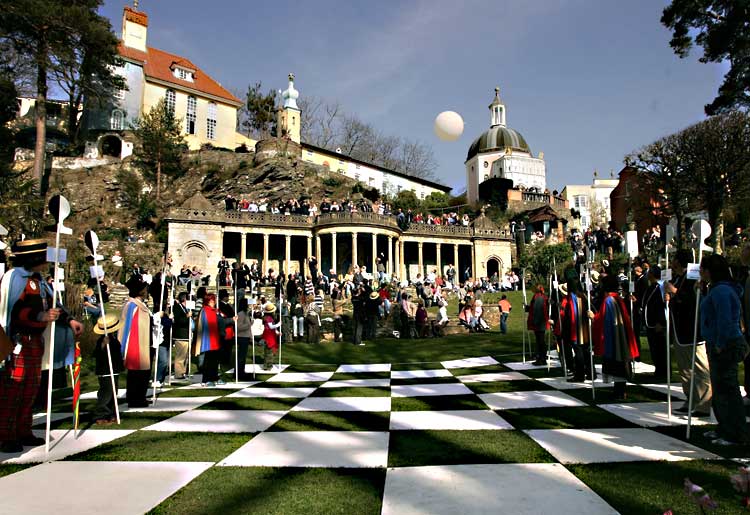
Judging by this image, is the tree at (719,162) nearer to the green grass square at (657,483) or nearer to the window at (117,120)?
the green grass square at (657,483)

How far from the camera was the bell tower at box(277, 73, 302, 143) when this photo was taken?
59.4 meters

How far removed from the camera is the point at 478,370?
9.92 meters

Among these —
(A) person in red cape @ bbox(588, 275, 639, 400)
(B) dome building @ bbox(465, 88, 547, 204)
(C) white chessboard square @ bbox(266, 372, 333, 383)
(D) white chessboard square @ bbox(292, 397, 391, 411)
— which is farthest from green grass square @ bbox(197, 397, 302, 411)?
(B) dome building @ bbox(465, 88, 547, 204)

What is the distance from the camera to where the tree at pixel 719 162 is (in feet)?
96.0

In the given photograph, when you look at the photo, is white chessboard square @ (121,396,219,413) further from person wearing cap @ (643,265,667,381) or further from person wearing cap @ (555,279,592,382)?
person wearing cap @ (643,265,667,381)

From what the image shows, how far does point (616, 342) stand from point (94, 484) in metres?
6.09

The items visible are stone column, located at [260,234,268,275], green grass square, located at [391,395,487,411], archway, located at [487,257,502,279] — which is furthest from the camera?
archway, located at [487,257,502,279]

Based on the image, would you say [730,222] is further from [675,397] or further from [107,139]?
[107,139]

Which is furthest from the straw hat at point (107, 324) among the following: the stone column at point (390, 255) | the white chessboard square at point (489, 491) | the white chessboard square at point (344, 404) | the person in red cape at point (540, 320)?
the stone column at point (390, 255)

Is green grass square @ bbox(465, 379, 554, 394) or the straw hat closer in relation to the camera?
the straw hat

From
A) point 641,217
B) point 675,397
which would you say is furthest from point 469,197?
point 675,397

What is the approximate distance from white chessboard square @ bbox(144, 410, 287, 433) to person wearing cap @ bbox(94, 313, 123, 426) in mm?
654

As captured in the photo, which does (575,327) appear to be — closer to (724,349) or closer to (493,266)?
(724,349)

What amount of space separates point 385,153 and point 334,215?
141 feet
